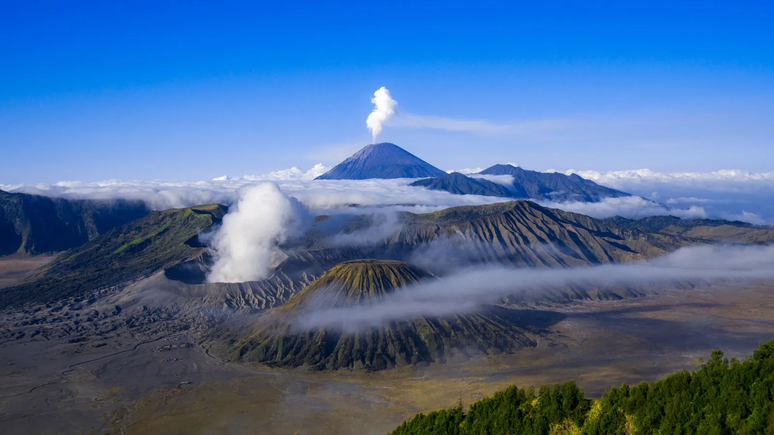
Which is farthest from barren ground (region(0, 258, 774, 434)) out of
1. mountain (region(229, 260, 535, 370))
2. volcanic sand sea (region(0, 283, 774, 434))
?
mountain (region(229, 260, 535, 370))

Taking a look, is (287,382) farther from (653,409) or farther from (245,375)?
(653,409)

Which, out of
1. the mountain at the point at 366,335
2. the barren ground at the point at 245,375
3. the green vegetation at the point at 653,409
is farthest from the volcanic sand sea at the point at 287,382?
the green vegetation at the point at 653,409

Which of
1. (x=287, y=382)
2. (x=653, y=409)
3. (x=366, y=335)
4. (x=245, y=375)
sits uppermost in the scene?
(x=653, y=409)

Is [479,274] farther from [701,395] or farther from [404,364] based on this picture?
[701,395]

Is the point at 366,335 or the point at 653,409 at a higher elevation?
the point at 653,409

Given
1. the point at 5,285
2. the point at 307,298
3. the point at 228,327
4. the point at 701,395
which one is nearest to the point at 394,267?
the point at 307,298

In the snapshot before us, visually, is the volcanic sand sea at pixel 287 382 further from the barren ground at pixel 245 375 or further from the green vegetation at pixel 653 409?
the green vegetation at pixel 653 409

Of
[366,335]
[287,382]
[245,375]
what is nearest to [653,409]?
[287,382]
